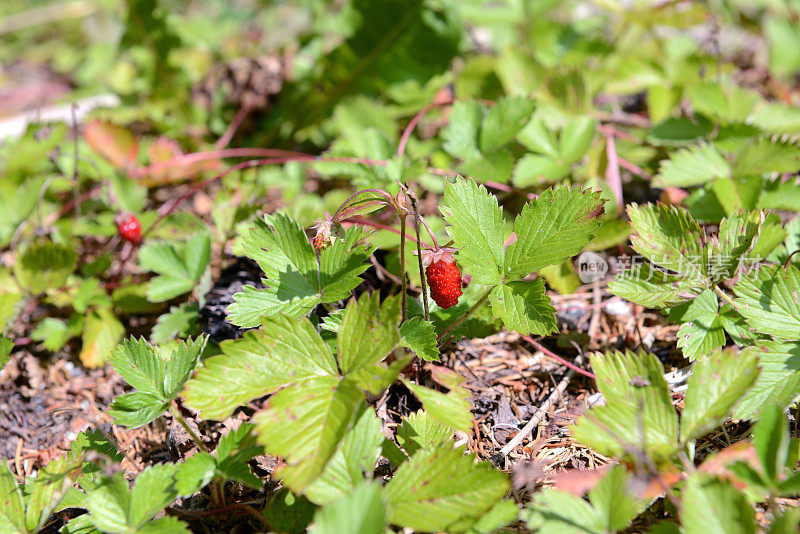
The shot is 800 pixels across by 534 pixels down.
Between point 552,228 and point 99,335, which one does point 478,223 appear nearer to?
point 552,228

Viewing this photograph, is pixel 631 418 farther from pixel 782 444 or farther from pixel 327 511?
pixel 327 511

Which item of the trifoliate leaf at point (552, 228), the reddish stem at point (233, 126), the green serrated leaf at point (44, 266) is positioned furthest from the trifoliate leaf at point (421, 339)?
the reddish stem at point (233, 126)

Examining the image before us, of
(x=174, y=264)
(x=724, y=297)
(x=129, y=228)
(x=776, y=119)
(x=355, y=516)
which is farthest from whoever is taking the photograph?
(x=776, y=119)

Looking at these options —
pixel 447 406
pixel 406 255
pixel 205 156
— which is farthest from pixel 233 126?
pixel 447 406

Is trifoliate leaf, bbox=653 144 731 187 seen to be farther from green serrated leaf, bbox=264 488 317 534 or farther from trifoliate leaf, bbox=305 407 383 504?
green serrated leaf, bbox=264 488 317 534

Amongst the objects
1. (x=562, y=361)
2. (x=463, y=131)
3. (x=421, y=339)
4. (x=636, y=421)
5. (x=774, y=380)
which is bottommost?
(x=562, y=361)

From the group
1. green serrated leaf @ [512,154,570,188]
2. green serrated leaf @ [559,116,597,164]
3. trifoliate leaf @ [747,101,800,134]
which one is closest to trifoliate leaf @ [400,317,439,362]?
green serrated leaf @ [512,154,570,188]
